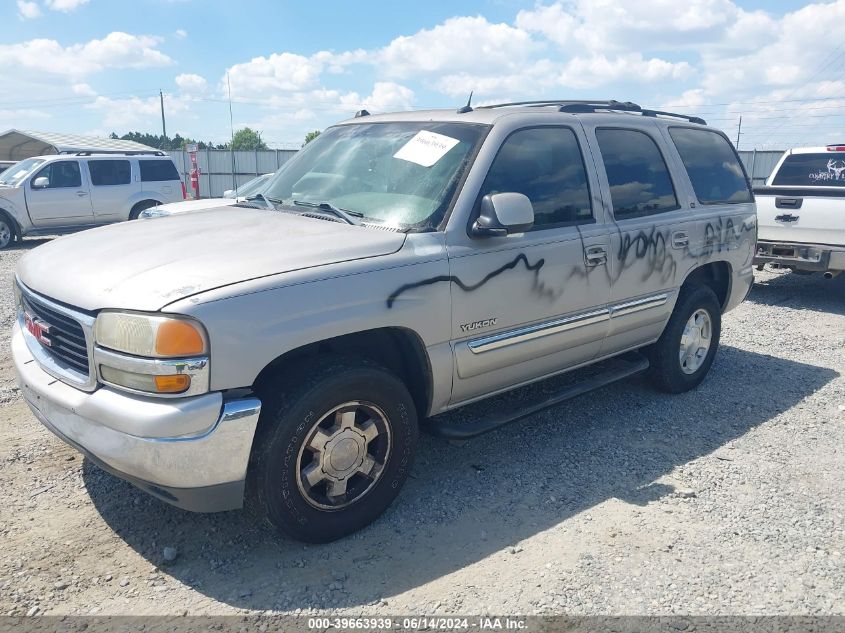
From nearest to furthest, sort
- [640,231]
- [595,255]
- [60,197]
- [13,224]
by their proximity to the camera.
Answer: [595,255] → [640,231] → [13,224] → [60,197]

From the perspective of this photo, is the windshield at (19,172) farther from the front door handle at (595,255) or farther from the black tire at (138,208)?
the front door handle at (595,255)

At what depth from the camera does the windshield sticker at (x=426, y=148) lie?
3.74 metres

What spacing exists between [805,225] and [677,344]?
4.35 meters

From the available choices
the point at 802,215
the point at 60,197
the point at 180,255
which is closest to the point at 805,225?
the point at 802,215

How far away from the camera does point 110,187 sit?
1510cm

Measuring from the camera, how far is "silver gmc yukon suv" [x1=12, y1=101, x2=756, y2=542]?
2705 millimetres

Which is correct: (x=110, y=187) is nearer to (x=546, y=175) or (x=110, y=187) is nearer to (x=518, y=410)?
(x=546, y=175)

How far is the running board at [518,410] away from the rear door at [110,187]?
12.9 m

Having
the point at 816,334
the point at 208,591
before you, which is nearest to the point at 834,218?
the point at 816,334

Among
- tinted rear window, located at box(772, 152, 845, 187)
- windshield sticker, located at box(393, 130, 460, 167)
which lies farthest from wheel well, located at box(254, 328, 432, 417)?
tinted rear window, located at box(772, 152, 845, 187)

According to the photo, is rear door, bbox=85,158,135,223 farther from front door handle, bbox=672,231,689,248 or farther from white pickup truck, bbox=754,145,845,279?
front door handle, bbox=672,231,689,248

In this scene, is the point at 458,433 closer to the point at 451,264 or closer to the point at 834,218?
the point at 451,264

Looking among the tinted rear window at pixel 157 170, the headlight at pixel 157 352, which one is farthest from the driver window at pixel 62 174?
the headlight at pixel 157 352

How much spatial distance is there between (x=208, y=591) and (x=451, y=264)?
1.83m
